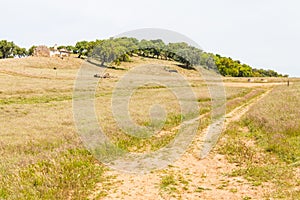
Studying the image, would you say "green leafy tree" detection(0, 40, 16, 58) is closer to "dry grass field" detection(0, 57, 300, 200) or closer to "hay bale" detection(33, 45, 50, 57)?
"hay bale" detection(33, 45, 50, 57)

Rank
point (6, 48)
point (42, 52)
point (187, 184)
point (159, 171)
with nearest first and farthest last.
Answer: point (187, 184) < point (159, 171) < point (42, 52) < point (6, 48)

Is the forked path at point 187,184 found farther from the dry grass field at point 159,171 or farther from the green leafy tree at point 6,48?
the green leafy tree at point 6,48

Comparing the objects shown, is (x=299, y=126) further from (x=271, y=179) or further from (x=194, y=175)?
(x=194, y=175)

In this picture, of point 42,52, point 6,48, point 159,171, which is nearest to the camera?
point 159,171

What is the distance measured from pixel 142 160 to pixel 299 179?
611 cm

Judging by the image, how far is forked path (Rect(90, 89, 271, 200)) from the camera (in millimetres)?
8102

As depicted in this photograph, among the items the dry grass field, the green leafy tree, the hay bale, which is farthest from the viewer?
the green leafy tree

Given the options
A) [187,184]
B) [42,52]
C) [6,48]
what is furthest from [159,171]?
[6,48]

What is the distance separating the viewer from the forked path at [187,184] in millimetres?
8102

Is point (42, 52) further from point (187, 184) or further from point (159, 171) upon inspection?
point (187, 184)

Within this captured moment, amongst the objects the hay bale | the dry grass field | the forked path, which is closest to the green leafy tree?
the hay bale

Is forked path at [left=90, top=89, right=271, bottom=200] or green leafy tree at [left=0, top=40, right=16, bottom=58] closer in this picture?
forked path at [left=90, top=89, right=271, bottom=200]

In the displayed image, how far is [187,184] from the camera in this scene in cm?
901

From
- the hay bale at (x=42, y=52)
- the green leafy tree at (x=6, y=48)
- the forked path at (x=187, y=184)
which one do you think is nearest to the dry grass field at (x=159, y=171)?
the forked path at (x=187, y=184)
